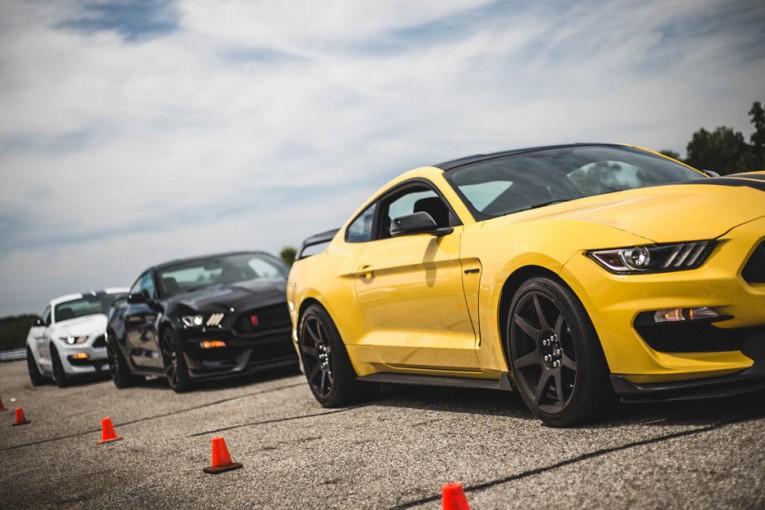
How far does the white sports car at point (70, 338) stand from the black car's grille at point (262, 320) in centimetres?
443

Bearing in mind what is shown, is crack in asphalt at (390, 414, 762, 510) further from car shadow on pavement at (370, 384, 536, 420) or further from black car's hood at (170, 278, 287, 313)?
black car's hood at (170, 278, 287, 313)

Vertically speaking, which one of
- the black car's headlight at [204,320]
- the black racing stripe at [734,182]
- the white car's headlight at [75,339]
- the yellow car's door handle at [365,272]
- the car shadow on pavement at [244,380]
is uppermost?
the black racing stripe at [734,182]

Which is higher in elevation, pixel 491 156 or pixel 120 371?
pixel 491 156

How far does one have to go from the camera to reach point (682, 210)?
447cm

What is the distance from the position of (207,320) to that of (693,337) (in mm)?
7378

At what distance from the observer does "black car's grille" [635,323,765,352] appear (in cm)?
427

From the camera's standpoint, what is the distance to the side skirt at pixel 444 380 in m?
5.41

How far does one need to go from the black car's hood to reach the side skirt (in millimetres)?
4135

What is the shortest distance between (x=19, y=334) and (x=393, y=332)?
3016 cm

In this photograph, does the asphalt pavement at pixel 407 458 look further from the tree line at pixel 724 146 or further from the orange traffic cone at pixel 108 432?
the tree line at pixel 724 146

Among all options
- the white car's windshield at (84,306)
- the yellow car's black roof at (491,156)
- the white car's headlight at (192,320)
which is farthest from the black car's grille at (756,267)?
the white car's windshield at (84,306)

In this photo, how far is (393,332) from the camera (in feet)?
21.3

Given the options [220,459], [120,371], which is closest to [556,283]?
[220,459]

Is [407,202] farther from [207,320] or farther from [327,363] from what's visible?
[207,320]
